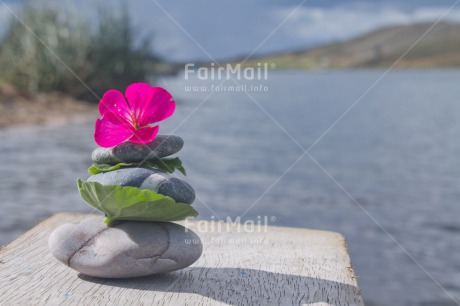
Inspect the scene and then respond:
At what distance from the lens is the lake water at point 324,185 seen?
16.4 ft

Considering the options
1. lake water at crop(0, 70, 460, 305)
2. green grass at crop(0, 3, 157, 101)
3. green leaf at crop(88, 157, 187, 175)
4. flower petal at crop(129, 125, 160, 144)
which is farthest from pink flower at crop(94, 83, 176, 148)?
green grass at crop(0, 3, 157, 101)

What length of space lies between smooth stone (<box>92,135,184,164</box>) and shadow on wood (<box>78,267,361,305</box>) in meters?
0.41

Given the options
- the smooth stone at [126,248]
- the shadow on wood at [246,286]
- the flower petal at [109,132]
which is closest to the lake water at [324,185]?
the shadow on wood at [246,286]

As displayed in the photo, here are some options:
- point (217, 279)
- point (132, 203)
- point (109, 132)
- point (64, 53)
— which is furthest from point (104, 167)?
point (64, 53)

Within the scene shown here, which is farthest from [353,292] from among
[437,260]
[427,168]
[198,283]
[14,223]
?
[427,168]

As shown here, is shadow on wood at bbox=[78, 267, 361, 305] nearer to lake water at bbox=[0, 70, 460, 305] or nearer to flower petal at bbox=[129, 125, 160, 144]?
flower petal at bbox=[129, 125, 160, 144]

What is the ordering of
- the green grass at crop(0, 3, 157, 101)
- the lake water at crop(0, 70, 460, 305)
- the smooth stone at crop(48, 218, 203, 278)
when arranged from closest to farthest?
the smooth stone at crop(48, 218, 203, 278) → the lake water at crop(0, 70, 460, 305) → the green grass at crop(0, 3, 157, 101)

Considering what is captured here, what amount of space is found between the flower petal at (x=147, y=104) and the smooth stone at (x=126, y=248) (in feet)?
1.19

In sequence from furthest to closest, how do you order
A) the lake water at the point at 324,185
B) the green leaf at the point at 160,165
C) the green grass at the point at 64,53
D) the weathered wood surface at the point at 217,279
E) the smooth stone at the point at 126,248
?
the green grass at the point at 64,53, the lake water at the point at 324,185, the green leaf at the point at 160,165, the smooth stone at the point at 126,248, the weathered wood surface at the point at 217,279

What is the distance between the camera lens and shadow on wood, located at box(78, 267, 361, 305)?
81.7 inches

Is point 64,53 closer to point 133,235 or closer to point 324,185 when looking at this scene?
point 324,185

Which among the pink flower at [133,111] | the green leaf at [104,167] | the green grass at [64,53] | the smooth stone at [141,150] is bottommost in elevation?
the green leaf at [104,167]

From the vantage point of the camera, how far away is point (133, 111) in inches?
90.8

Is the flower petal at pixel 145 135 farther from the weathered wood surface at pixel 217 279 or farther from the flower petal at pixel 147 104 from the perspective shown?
the weathered wood surface at pixel 217 279
